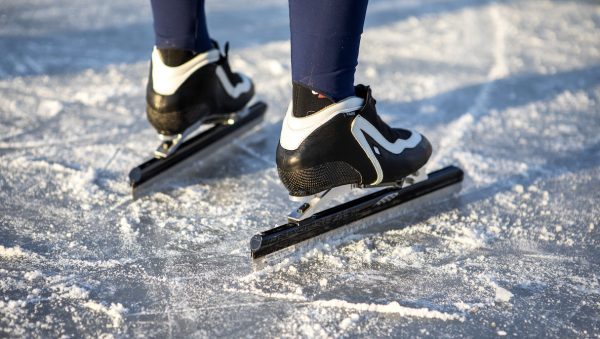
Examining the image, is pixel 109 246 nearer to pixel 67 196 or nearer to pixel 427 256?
pixel 67 196

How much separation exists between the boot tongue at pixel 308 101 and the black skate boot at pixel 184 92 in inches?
21.7

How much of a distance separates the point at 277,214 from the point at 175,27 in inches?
26.5

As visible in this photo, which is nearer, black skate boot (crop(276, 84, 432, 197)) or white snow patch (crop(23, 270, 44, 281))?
white snow patch (crop(23, 270, 44, 281))

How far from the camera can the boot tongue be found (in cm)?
174

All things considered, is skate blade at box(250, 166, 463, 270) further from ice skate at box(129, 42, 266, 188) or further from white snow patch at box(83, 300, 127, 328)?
ice skate at box(129, 42, 266, 188)

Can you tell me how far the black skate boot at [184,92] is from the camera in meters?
2.14

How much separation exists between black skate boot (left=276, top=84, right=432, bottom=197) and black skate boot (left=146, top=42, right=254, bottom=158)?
0.51 meters

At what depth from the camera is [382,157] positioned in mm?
1912

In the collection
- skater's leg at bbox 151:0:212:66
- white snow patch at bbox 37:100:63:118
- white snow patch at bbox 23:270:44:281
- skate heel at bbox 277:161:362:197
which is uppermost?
skater's leg at bbox 151:0:212:66

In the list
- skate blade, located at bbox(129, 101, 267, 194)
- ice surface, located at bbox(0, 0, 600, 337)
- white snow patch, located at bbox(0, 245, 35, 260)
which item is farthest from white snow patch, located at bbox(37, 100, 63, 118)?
white snow patch, located at bbox(0, 245, 35, 260)

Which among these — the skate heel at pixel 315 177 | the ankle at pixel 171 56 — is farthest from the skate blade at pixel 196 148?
the skate heel at pixel 315 177

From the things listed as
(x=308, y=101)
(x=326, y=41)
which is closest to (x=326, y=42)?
(x=326, y=41)

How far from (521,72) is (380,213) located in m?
1.84

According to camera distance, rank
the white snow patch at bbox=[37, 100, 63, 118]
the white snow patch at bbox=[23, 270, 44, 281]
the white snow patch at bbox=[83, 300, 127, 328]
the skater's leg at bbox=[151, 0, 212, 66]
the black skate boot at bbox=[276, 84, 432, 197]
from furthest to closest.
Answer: the white snow patch at bbox=[37, 100, 63, 118] < the skater's leg at bbox=[151, 0, 212, 66] < the black skate boot at bbox=[276, 84, 432, 197] < the white snow patch at bbox=[23, 270, 44, 281] < the white snow patch at bbox=[83, 300, 127, 328]
